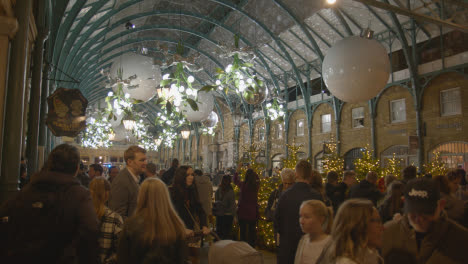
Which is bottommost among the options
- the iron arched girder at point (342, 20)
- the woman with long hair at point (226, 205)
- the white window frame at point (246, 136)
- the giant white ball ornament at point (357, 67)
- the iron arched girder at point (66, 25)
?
the woman with long hair at point (226, 205)

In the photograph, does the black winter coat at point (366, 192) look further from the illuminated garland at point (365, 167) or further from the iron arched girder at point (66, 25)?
the iron arched girder at point (66, 25)

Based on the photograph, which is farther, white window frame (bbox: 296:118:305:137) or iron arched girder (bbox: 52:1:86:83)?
white window frame (bbox: 296:118:305:137)

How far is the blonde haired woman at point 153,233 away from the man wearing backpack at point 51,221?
0.28 meters

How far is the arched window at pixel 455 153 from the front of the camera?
13069 millimetres

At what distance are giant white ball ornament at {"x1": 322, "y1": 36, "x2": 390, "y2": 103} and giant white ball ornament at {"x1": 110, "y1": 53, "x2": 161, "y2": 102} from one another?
3.01 metres

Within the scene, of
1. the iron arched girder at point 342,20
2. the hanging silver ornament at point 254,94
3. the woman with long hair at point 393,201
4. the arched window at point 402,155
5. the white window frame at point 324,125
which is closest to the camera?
the woman with long hair at point 393,201

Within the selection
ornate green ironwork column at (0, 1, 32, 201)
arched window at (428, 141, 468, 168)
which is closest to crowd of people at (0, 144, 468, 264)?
ornate green ironwork column at (0, 1, 32, 201)

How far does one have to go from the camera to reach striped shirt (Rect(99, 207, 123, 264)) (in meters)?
2.87

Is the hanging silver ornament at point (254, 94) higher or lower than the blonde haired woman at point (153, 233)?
higher

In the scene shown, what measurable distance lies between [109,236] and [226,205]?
4.01 m

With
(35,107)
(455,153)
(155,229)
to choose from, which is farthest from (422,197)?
(455,153)

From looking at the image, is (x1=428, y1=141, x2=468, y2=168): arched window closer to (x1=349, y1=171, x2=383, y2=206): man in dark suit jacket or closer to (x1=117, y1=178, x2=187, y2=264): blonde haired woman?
(x1=349, y1=171, x2=383, y2=206): man in dark suit jacket

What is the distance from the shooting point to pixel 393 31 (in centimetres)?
1509

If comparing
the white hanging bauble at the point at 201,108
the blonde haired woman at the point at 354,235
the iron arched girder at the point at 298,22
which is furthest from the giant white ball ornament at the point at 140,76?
the iron arched girder at the point at 298,22
